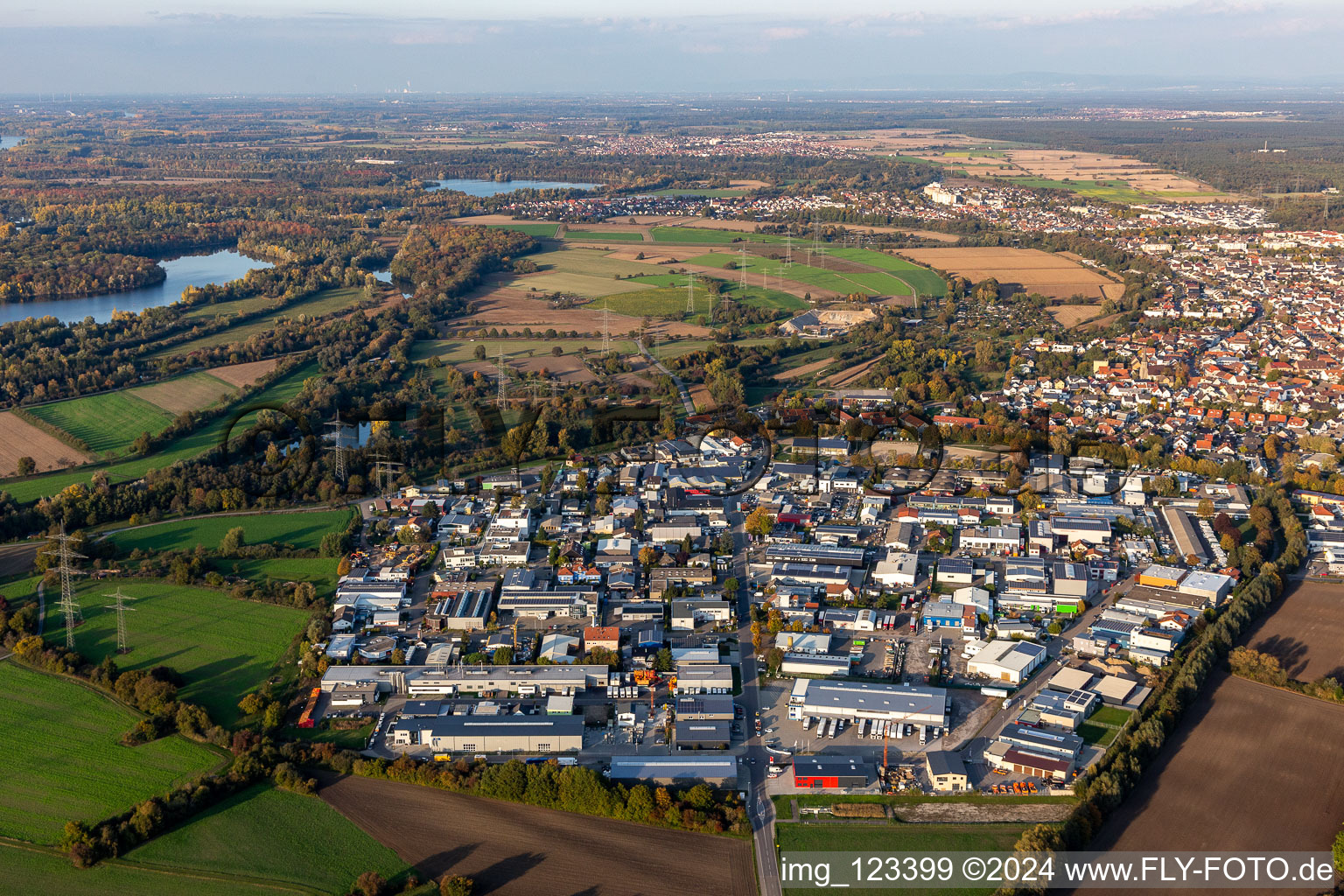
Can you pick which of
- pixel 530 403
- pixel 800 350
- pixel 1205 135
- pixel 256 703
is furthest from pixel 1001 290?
pixel 1205 135

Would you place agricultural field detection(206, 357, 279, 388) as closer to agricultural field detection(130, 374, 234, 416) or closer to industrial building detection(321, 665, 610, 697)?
agricultural field detection(130, 374, 234, 416)

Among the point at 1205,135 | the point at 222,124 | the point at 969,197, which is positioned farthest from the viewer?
the point at 222,124

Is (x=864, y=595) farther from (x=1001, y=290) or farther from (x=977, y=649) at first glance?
(x=1001, y=290)

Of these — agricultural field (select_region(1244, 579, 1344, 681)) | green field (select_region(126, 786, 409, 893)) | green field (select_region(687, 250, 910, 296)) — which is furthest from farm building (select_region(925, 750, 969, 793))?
green field (select_region(687, 250, 910, 296))

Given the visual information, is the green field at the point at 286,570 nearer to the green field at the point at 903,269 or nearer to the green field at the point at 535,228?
the green field at the point at 903,269

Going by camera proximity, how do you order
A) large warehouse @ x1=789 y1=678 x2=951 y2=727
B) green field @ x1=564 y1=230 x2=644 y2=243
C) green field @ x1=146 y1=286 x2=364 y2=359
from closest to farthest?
large warehouse @ x1=789 y1=678 x2=951 y2=727 → green field @ x1=146 y1=286 x2=364 y2=359 → green field @ x1=564 y1=230 x2=644 y2=243

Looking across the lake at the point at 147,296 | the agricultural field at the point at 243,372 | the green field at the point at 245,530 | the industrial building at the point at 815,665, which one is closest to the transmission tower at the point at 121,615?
the green field at the point at 245,530
